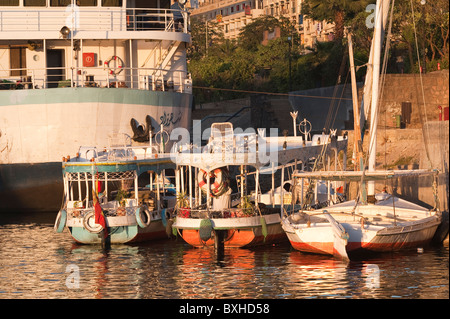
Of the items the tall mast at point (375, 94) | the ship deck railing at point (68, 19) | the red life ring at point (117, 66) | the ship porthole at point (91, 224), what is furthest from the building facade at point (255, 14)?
the ship porthole at point (91, 224)

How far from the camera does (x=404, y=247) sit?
27.9 metres

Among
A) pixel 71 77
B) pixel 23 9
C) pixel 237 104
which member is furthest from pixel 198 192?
pixel 237 104

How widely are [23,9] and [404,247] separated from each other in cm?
2148

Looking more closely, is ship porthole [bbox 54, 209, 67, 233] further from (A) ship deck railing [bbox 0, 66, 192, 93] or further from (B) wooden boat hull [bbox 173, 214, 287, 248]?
(A) ship deck railing [bbox 0, 66, 192, 93]

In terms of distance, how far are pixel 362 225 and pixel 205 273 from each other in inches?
196

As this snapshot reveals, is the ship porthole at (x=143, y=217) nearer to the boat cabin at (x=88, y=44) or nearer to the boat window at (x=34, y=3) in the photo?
the boat cabin at (x=88, y=44)

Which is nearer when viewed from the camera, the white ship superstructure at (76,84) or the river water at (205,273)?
the river water at (205,273)

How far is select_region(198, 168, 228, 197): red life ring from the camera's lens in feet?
97.2

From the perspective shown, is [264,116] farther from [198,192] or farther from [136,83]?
[198,192]

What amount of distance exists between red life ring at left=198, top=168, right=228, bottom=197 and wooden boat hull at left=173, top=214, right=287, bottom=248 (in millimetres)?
1306

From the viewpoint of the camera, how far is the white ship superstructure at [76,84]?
125 feet

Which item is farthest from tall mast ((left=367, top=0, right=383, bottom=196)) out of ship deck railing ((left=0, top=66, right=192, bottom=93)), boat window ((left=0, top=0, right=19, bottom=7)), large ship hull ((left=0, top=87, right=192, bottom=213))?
boat window ((left=0, top=0, right=19, bottom=7))

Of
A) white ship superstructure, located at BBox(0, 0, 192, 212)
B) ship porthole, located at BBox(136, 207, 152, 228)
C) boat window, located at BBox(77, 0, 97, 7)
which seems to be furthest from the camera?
boat window, located at BBox(77, 0, 97, 7)

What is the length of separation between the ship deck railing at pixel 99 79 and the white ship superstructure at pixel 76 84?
0.17 ft
